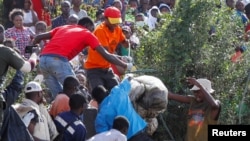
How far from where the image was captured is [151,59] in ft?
44.3

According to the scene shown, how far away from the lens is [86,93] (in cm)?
1267

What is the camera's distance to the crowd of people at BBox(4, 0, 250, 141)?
30.7ft

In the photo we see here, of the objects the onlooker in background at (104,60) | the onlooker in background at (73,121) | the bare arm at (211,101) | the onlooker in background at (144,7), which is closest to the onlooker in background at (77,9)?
the onlooker in background at (144,7)

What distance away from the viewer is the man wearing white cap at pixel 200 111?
11.6 m

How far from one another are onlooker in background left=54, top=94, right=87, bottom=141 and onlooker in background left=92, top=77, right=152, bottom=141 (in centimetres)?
110

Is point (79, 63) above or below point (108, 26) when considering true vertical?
below

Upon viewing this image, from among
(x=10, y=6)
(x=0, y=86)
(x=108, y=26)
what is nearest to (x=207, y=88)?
(x=108, y=26)

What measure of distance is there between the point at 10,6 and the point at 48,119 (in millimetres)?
7684

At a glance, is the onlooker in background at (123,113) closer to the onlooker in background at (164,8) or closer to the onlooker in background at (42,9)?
the onlooker in background at (42,9)

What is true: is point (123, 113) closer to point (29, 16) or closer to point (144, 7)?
point (29, 16)

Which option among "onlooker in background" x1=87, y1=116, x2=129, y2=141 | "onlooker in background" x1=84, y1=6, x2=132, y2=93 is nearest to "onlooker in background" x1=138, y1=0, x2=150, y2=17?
"onlooker in background" x1=84, y1=6, x2=132, y2=93

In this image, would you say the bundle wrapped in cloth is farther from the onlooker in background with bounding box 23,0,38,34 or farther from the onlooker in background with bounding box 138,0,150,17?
the onlooker in background with bounding box 138,0,150,17

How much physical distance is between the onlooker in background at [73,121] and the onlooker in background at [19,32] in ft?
15.4

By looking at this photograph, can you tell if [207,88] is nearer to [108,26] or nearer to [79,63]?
[108,26]
